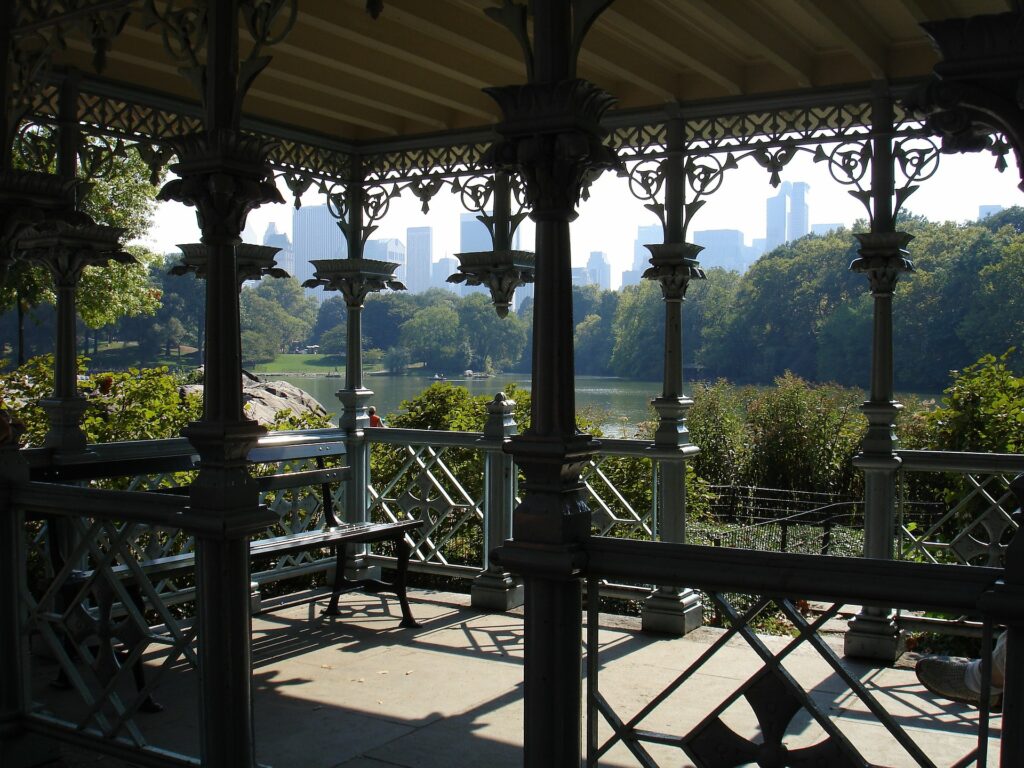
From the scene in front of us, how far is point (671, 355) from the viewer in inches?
264

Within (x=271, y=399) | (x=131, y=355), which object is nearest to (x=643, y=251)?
(x=271, y=399)

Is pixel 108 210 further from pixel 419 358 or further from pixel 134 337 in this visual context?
pixel 134 337

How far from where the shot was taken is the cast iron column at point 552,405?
3043 mm

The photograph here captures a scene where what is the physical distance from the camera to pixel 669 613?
20.6 feet

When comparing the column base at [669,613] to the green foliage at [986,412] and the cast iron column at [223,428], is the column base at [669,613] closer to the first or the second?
the cast iron column at [223,428]

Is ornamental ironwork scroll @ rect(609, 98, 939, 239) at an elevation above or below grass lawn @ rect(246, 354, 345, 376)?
above

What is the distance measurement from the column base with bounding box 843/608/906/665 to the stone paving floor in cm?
14

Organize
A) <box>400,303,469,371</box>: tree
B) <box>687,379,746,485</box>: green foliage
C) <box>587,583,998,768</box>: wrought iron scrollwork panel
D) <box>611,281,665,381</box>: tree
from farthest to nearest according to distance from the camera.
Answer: <box>611,281,665,381</box>: tree, <box>400,303,469,371</box>: tree, <box>687,379,746,485</box>: green foliage, <box>587,583,998,768</box>: wrought iron scrollwork panel

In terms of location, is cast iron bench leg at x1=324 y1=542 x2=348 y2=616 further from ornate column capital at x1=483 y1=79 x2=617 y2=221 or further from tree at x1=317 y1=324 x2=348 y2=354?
ornate column capital at x1=483 y1=79 x2=617 y2=221

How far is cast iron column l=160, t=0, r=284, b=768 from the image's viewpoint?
11.7 feet

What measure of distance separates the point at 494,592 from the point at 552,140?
170 inches

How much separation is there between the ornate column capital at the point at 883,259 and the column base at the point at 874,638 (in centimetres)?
193

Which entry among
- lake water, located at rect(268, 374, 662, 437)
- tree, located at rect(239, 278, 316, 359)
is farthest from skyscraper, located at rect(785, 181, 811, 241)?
tree, located at rect(239, 278, 316, 359)

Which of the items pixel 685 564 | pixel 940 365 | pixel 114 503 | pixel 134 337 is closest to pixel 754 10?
pixel 685 564
